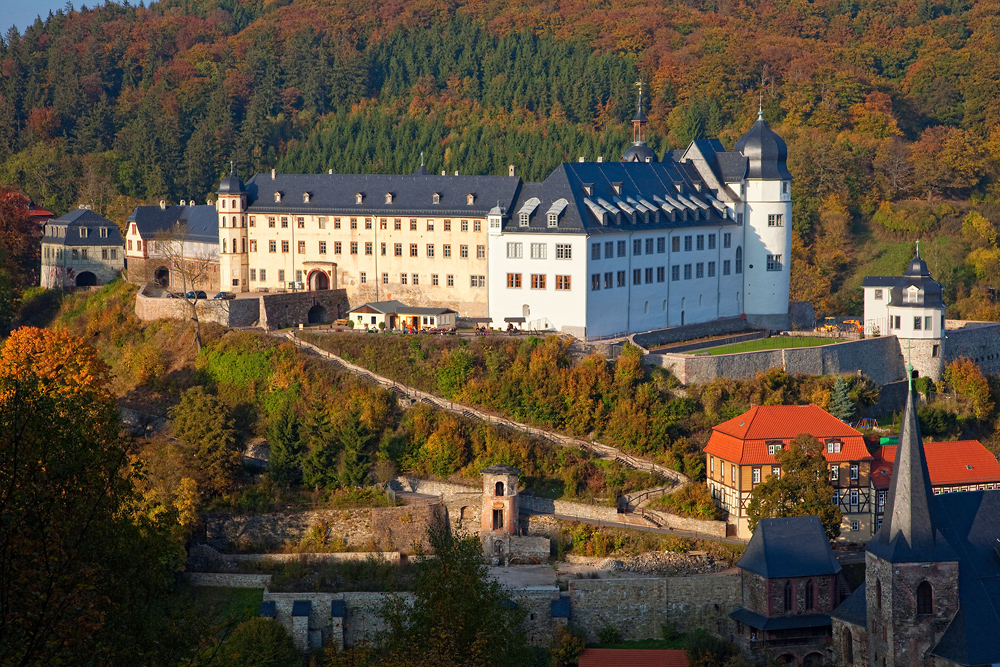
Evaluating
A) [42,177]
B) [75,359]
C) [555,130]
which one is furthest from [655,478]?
[42,177]

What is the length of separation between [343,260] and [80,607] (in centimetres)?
4803

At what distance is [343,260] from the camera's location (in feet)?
233

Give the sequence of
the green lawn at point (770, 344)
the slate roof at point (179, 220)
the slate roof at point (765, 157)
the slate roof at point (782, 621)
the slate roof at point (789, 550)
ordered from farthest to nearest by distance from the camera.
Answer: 1. the slate roof at point (179, 220)
2. the slate roof at point (765, 157)
3. the green lawn at point (770, 344)
4. the slate roof at point (789, 550)
5. the slate roof at point (782, 621)

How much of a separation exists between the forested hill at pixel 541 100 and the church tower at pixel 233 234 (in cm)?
2111

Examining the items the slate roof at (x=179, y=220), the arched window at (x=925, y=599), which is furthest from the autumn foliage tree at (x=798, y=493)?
the slate roof at (x=179, y=220)

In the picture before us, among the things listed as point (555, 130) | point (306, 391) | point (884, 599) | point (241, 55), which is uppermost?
point (241, 55)

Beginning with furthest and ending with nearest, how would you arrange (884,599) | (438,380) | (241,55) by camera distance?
(241,55)
(438,380)
(884,599)

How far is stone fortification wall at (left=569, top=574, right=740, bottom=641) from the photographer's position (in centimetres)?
4962

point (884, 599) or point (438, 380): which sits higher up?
point (438, 380)

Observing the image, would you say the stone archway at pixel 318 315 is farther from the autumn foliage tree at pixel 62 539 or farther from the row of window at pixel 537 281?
the autumn foliage tree at pixel 62 539

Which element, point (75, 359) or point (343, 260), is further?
point (343, 260)

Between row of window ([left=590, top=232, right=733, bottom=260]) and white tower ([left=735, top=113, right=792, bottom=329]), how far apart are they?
1.78 m

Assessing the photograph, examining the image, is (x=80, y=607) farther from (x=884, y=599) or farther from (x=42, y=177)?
(x=42, y=177)

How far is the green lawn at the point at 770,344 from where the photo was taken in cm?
6519
